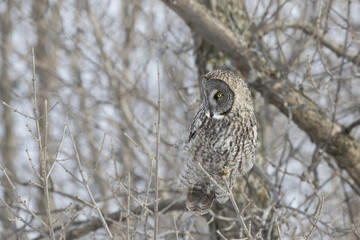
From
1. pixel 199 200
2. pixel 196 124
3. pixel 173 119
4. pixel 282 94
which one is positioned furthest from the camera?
pixel 173 119

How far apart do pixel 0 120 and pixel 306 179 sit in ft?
33.2

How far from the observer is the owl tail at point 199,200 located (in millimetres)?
4973

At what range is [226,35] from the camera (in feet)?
19.2

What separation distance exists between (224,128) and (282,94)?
1.70m

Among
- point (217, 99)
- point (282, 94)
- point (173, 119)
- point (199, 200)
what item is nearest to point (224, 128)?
point (217, 99)

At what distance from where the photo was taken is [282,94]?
19.6 ft

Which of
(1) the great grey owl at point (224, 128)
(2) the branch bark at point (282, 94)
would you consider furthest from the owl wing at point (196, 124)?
(2) the branch bark at point (282, 94)

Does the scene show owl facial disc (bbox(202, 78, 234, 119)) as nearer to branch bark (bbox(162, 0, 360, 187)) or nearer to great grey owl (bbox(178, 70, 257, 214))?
great grey owl (bbox(178, 70, 257, 214))

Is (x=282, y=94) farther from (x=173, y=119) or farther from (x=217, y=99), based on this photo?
(x=173, y=119)

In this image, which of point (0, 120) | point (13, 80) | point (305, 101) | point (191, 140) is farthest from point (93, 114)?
point (191, 140)

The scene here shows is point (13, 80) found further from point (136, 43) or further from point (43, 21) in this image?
point (136, 43)

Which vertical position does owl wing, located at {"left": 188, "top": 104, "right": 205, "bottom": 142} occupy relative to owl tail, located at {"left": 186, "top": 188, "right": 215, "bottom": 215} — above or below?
above

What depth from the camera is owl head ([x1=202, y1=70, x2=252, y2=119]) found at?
4461 millimetres

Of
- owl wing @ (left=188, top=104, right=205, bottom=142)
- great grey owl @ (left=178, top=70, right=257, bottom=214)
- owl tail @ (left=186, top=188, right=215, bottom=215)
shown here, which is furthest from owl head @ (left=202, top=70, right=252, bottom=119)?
owl tail @ (left=186, top=188, right=215, bottom=215)
